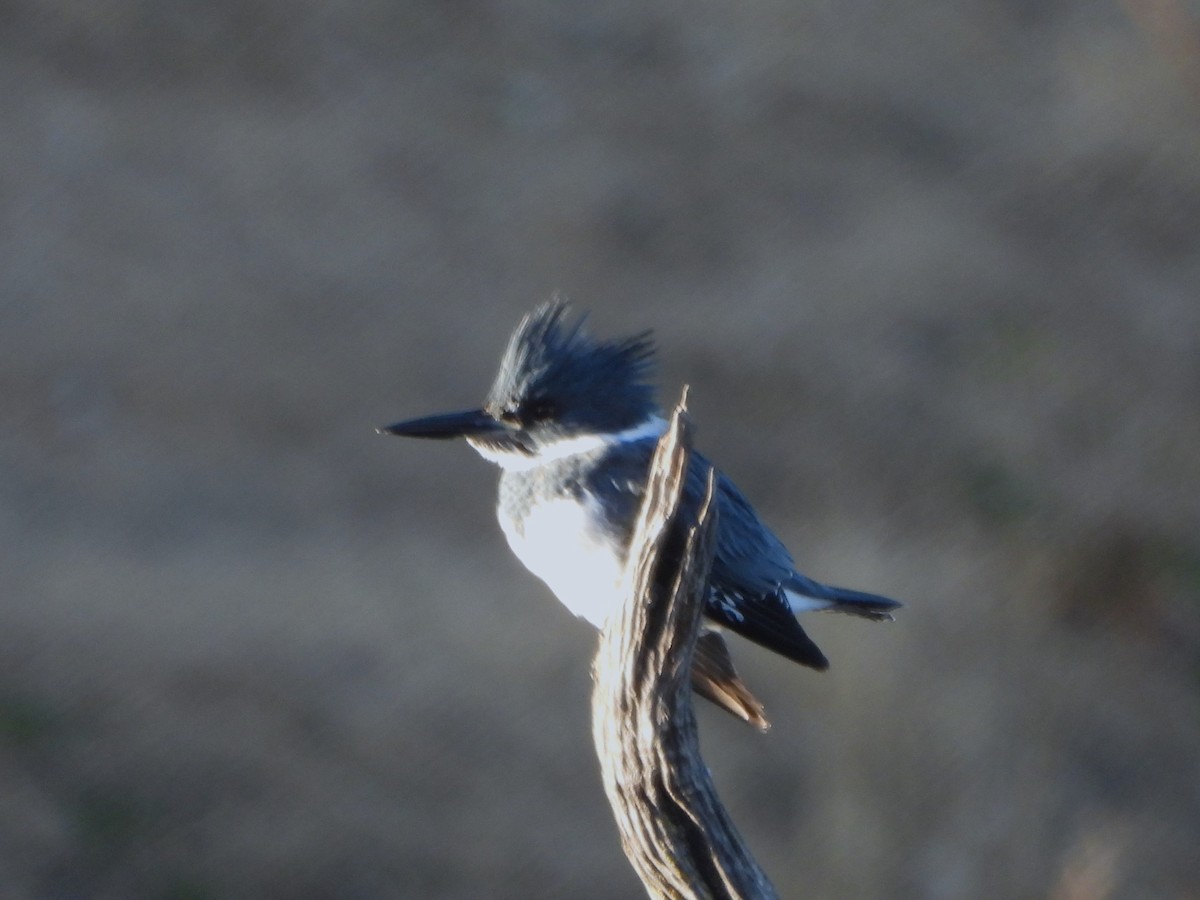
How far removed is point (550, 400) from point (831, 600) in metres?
0.83

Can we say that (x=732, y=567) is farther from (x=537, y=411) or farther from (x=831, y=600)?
(x=537, y=411)

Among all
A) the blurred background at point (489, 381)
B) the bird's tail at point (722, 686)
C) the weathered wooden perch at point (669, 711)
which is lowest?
the weathered wooden perch at point (669, 711)

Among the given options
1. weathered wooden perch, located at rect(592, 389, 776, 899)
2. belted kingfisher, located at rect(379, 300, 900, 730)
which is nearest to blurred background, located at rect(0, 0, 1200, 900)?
belted kingfisher, located at rect(379, 300, 900, 730)

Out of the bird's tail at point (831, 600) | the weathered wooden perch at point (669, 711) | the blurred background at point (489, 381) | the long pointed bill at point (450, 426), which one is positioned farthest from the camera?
the blurred background at point (489, 381)

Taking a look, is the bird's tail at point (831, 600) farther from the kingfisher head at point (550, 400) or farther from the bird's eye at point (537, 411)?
the bird's eye at point (537, 411)

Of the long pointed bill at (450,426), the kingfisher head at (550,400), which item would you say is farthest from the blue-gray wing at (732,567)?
the long pointed bill at (450,426)

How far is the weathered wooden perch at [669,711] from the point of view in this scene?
2783mm

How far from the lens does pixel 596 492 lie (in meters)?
3.79

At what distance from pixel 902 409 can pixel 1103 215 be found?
6.44 ft

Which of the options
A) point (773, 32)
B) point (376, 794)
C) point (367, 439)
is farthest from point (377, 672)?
point (773, 32)

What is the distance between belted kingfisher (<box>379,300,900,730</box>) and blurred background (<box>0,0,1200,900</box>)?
3.58 meters

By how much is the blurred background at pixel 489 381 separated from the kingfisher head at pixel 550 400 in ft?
11.8

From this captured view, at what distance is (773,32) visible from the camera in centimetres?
941

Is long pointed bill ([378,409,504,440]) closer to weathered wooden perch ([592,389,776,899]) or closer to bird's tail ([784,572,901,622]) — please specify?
bird's tail ([784,572,901,622])
